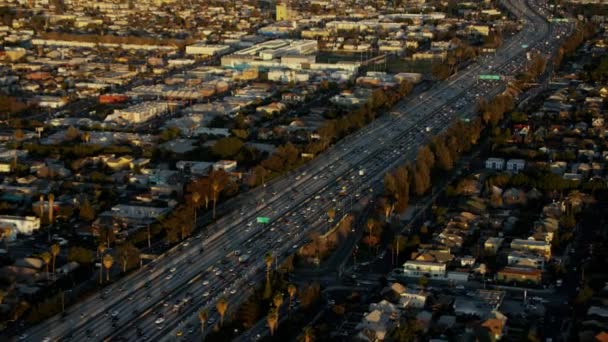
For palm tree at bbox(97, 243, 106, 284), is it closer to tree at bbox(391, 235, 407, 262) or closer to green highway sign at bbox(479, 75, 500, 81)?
tree at bbox(391, 235, 407, 262)

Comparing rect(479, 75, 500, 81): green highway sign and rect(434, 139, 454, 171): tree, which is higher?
rect(434, 139, 454, 171): tree


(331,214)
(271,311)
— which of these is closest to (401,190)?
(331,214)

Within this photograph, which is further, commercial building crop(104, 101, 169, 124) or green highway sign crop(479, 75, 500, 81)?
green highway sign crop(479, 75, 500, 81)

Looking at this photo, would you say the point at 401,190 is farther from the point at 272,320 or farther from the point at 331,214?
the point at 272,320

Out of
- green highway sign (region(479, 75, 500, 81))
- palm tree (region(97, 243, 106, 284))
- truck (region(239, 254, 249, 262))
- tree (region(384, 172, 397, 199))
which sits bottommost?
truck (region(239, 254, 249, 262))

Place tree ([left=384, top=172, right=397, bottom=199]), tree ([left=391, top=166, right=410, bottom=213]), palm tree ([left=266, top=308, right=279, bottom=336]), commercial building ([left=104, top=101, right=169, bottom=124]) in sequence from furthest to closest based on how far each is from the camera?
commercial building ([left=104, top=101, right=169, bottom=124]) < tree ([left=384, top=172, right=397, bottom=199]) < tree ([left=391, top=166, right=410, bottom=213]) < palm tree ([left=266, top=308, right=279, bottom=336])

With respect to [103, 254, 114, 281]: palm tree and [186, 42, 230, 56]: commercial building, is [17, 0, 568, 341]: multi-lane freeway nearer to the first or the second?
[103, 254, 114, 281]: palm tree

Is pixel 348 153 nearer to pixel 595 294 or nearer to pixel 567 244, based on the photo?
pixel 567 244

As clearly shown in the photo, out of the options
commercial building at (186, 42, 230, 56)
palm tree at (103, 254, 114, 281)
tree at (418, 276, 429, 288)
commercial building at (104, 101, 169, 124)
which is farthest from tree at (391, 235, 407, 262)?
commercial building at (186, 42, 230, 56)

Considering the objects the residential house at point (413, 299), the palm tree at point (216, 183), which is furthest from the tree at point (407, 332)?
the palm tree at point (216, 183)

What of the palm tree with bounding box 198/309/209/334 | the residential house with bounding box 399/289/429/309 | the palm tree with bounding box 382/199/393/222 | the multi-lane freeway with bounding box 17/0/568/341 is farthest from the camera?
the palm tree with bounding box 382/199/393/222
